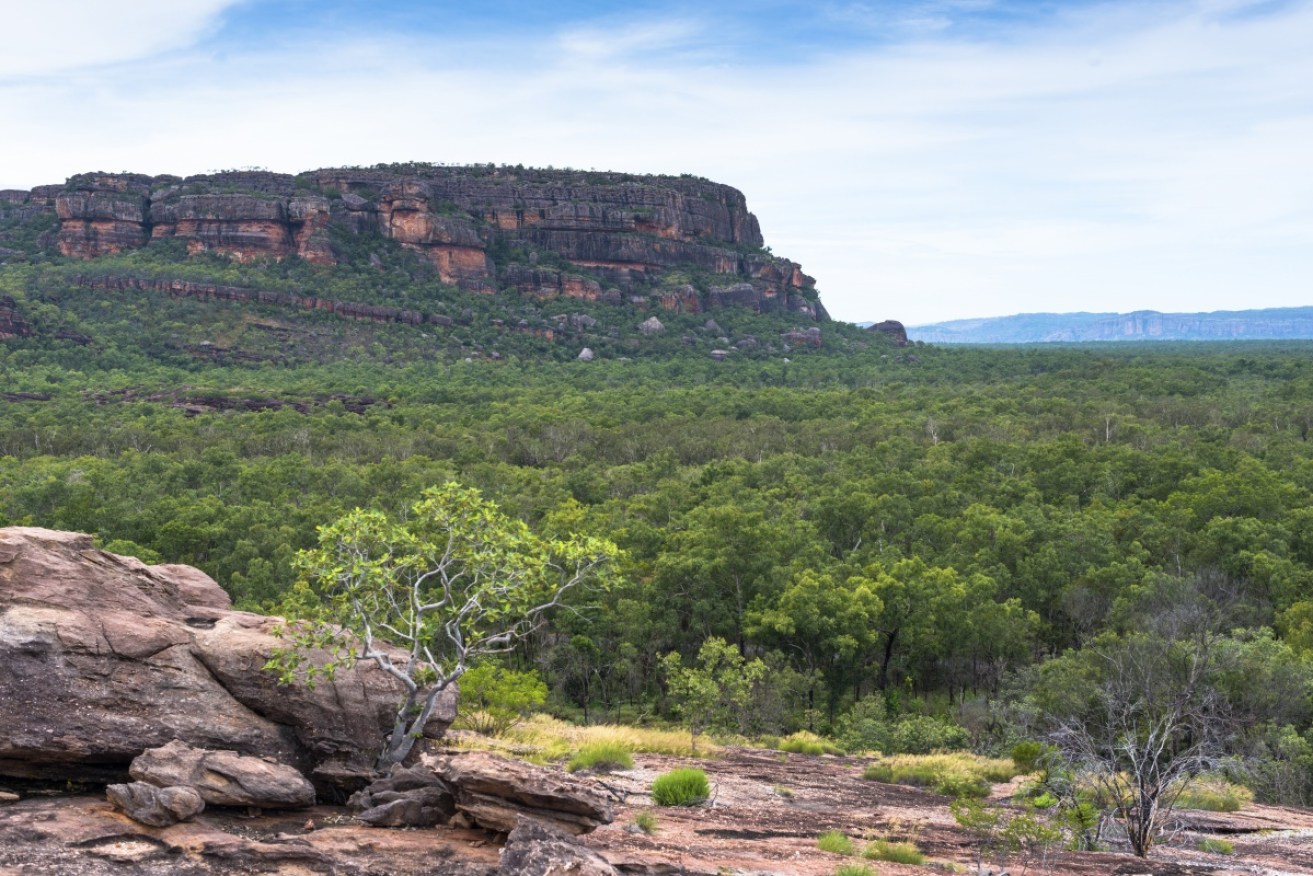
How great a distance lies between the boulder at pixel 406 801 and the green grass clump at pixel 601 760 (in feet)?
15.7

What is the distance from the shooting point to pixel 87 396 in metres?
87.2

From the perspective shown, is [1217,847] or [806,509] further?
[806,509]

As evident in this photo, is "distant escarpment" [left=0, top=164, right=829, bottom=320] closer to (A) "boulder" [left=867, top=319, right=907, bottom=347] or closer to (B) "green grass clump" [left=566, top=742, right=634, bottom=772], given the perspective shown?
(A) "boulder" [left=867, top=319, right=907, bottom=347]

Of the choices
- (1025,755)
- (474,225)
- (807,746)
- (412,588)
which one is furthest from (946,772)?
(474,225)

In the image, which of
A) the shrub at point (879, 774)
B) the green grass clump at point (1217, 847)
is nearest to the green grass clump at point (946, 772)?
the shrub at point (879, 774)

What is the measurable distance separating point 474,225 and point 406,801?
149 meters

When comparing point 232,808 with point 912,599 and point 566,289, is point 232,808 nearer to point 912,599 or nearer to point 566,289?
point 912,599

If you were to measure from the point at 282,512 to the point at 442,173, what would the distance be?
5038 inches

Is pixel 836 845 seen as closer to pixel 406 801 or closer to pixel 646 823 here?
pixel 646 823

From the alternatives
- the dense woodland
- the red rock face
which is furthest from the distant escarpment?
the dense woodland

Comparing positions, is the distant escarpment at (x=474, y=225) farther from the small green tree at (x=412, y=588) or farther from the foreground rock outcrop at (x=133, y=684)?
the foreground rock outcrop at (x=133, y=684)

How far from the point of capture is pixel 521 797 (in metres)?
10.9

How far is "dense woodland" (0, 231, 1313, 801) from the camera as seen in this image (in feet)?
101

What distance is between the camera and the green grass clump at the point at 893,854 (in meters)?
12.5
